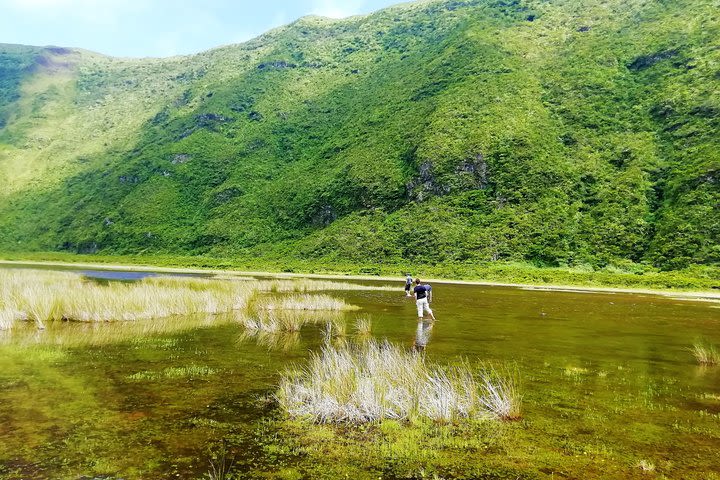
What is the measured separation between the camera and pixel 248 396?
39.8 feet

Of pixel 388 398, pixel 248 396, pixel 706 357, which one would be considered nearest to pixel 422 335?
pixel 706 357

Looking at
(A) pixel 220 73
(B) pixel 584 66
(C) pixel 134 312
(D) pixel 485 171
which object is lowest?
(C) pixel 134 312

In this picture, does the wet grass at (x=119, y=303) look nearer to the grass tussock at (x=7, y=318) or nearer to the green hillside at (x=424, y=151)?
the grass tussock at (x=7, y=318)

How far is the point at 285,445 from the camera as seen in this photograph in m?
9.08

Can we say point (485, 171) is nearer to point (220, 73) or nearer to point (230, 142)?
point (230, 142)

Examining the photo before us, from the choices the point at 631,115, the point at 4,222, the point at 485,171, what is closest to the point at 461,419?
the point at 485,171

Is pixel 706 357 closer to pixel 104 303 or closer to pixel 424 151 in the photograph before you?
pixel 104 303

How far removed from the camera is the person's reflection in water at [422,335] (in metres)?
18.5

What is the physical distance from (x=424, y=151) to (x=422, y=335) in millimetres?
82065

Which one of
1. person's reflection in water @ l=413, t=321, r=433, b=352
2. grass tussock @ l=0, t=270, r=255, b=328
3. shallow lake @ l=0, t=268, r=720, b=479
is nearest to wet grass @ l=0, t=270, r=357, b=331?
grass tussock @ l=0, t=270, r=255, b=328

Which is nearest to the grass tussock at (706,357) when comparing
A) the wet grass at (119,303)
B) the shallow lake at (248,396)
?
the shallow lake at (248,396)

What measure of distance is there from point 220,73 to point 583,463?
20091 cm

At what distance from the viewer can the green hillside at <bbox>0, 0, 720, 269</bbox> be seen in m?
78.9

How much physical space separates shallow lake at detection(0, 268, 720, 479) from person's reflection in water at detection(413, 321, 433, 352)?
29 cm
